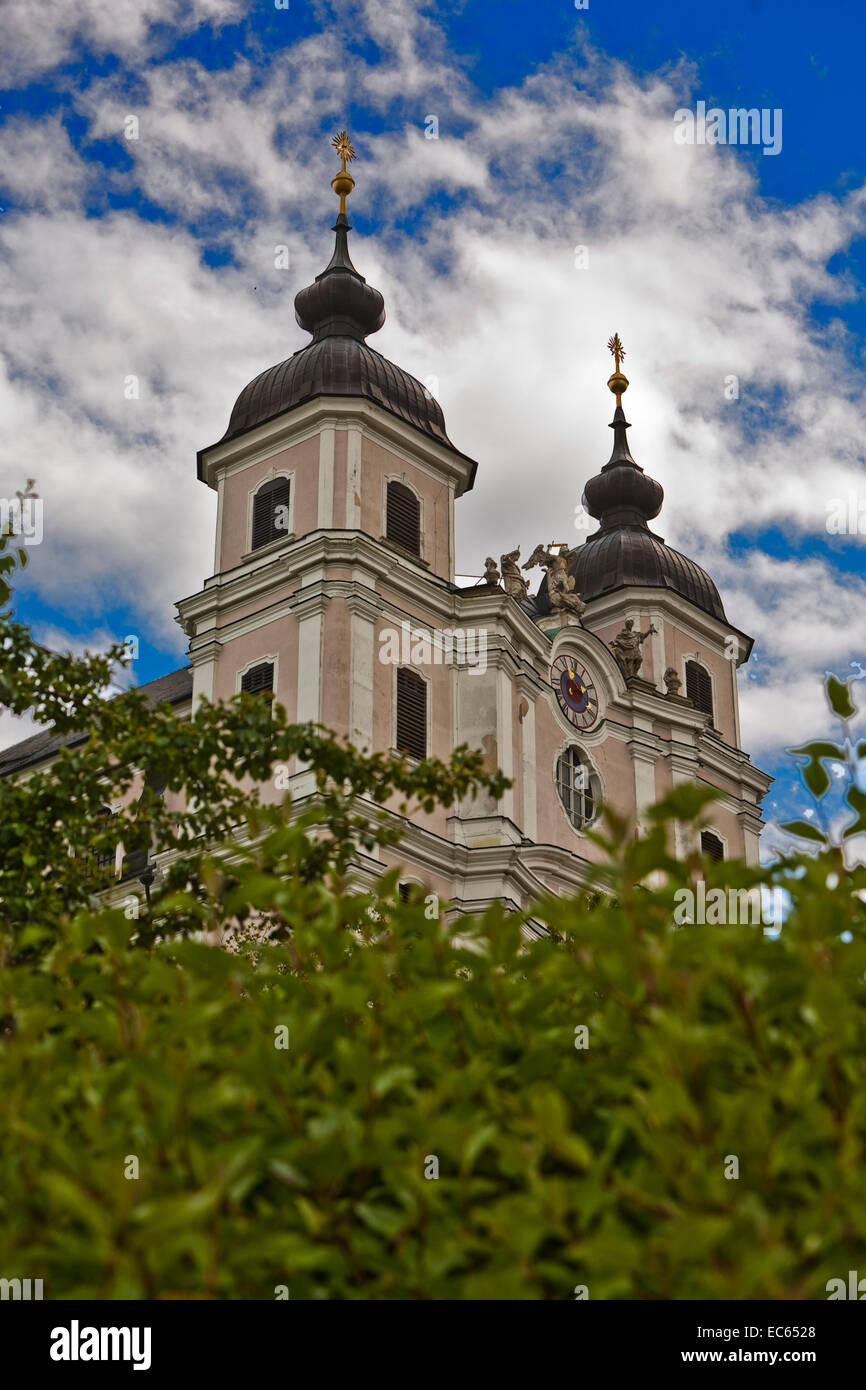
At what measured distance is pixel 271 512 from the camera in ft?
111

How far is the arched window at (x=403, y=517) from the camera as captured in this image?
3372 centimetres

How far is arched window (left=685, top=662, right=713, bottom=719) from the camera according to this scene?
42.1 metres

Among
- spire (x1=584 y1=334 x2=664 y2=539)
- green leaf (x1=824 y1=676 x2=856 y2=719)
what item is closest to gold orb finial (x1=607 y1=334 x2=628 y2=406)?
spire (x1=584 y1=334 x2=664 y2=539)

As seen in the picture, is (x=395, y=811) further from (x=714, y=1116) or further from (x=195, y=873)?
(x=714, y=1116)

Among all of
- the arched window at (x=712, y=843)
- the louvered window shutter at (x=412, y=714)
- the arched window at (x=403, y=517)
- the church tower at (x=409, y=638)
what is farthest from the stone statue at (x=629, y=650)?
the louvered window shutter at (x=412, y=714)

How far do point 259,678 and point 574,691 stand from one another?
27.4ft

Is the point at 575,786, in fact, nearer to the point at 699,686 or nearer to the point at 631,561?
the point at 699,686

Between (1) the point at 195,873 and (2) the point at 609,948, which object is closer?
(2) the point at 609,948

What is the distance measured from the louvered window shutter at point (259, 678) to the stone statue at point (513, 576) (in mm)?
6222

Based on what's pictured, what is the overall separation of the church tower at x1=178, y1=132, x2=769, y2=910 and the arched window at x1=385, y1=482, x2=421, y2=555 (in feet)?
0.15

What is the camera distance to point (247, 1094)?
2682mm

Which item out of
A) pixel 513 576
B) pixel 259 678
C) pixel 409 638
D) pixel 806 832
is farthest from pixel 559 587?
pixel 806 832
